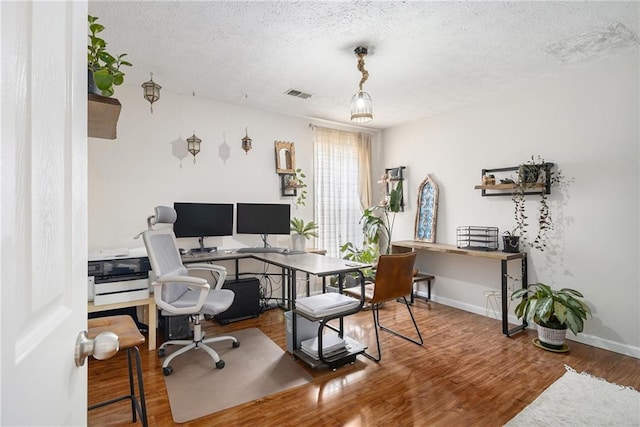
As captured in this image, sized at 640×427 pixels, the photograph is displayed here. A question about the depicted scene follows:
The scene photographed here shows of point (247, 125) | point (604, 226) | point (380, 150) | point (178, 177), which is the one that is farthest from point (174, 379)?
point (380, 150)

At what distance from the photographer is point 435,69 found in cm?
303

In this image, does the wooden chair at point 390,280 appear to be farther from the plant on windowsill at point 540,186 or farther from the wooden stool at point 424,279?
the plant on windowsill at point 540,186

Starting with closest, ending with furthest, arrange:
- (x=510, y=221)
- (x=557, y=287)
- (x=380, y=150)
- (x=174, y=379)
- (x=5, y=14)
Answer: (x=5, y=14) → (x=174, y=379) → (x=557, y=287) → (x=510, y=221) → (x=380, y=150)

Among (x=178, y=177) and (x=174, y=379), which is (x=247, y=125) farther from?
(x=174, y=379)

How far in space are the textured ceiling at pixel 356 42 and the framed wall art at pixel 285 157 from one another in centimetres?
82

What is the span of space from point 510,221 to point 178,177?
12.3 ft

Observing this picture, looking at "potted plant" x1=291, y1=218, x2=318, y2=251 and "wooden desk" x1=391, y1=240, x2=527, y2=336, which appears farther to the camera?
"potted plant" x1=291, y1=218, x2=318, y2=251

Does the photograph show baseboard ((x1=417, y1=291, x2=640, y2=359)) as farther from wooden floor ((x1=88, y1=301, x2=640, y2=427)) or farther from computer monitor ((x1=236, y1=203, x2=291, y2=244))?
computer monitor ((x1=236, y1=203, x2=291, y2=244))

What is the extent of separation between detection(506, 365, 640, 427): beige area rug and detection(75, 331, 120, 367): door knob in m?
2.16

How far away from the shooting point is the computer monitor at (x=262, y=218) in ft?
12.8

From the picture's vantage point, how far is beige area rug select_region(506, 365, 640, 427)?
191 cm

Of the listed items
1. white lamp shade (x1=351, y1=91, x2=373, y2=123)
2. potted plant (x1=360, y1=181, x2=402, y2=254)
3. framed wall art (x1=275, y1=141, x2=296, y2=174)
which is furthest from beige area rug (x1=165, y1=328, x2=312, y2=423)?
potted plant (x1=360, y1=181, x2=402, y2=254)

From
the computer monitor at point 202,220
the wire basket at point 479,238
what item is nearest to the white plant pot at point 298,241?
the computer monitor at point 202,220

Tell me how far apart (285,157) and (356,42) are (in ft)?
6.92
